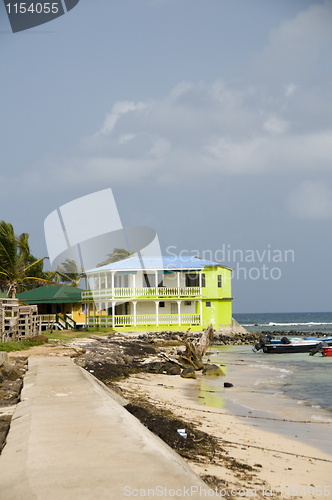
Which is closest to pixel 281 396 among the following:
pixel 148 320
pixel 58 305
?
pixel 148 320

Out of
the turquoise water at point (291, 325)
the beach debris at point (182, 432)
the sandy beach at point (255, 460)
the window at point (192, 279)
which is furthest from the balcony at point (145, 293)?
the turquoise water at point (291, 325)

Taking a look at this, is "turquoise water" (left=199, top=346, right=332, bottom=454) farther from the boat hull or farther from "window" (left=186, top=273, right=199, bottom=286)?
"window" (left=186, top=273, right=199, bottom=286)

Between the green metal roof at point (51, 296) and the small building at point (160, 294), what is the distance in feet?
3.52

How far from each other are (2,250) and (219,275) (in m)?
18.3

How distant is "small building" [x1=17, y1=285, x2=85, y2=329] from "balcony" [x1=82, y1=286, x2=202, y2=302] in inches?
99.3

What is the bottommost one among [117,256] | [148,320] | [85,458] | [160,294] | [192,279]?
[148,320]

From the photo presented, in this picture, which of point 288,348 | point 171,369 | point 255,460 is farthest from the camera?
point 288,348

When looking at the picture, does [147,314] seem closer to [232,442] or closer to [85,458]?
[232,442]

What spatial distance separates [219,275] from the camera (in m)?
37.3

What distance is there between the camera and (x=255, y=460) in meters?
5.96

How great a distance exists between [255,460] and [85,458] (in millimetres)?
2996

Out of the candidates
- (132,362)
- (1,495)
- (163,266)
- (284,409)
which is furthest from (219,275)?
(1,495)

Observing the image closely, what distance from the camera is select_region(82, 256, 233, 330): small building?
3484 cm

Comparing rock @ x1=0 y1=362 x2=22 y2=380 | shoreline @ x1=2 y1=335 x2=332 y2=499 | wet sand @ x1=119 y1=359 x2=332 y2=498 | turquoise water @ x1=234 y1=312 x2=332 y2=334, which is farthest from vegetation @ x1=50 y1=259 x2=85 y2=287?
rock @ x1=0 y1=362 x2=22 y2=380
